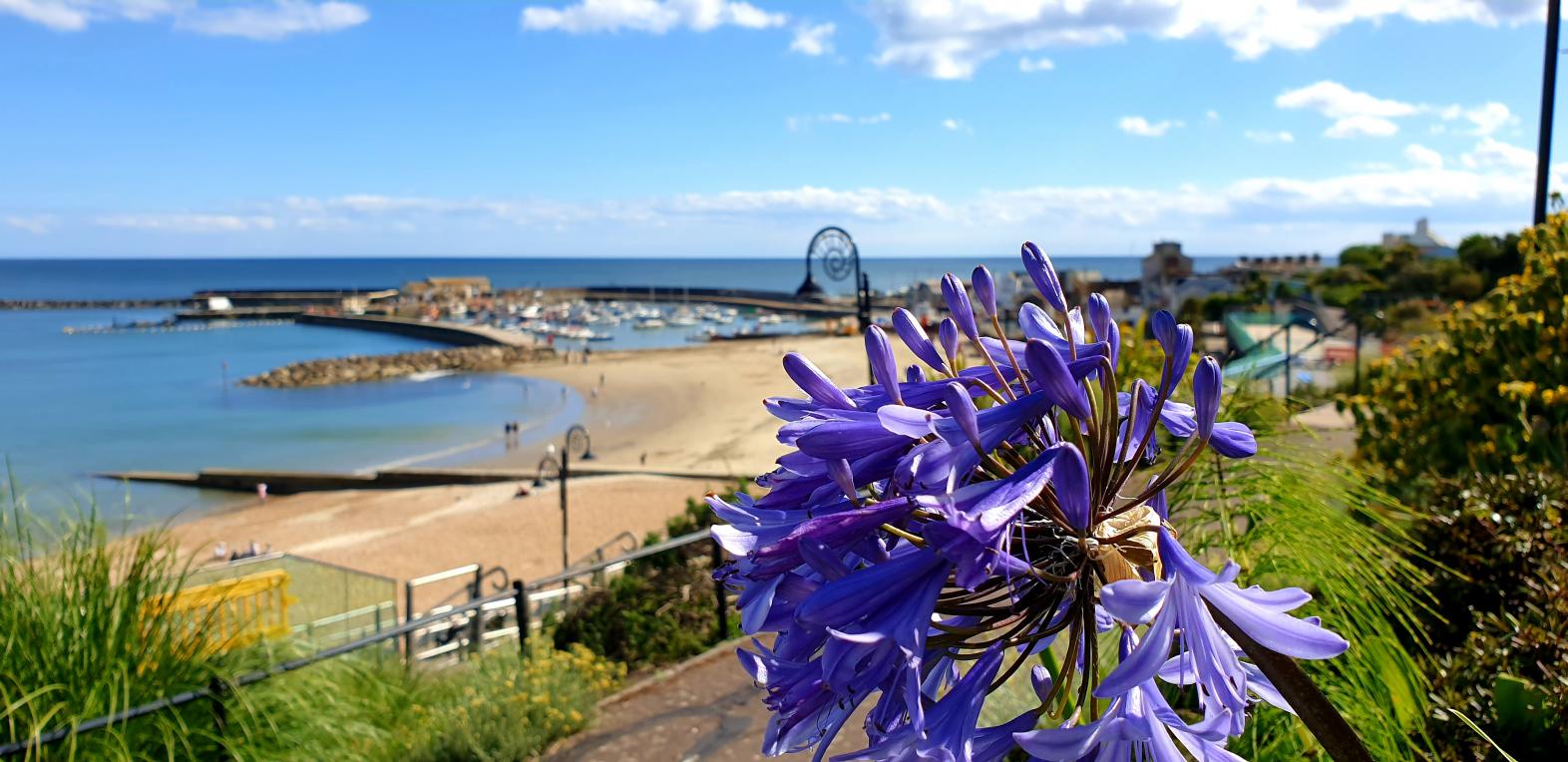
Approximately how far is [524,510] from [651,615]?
65.2 feet

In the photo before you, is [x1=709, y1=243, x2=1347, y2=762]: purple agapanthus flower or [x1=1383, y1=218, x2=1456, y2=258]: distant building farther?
[x1=1383, y1=218, x2=1456, y2=258]: distant building

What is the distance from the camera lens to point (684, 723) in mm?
6789

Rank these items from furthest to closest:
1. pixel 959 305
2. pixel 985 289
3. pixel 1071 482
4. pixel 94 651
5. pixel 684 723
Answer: pixel 684 723, pixel 94 651, pixel 985 289, pixel 959 305, pixel 1071 482

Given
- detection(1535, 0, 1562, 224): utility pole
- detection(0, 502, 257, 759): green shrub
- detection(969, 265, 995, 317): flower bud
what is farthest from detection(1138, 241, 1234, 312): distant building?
detection(969, 265, 995, 317): flower bud

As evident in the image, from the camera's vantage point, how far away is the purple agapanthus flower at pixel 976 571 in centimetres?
106

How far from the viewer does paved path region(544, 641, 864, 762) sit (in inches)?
248

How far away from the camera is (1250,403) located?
11.8 feet

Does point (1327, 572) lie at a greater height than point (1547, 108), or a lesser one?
lesser

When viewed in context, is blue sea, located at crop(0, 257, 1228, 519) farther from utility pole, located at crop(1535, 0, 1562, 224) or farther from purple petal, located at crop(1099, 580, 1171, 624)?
purple petal, located at crop(1099, 580, 1171, 624)

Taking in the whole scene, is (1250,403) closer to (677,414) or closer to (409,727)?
(409,727)

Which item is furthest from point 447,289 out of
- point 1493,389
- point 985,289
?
point 985,289

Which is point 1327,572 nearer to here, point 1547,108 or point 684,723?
point 684,723

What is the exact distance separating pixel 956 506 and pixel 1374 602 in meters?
2.05

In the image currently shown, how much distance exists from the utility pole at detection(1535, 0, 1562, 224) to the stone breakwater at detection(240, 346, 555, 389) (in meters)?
62.4
